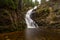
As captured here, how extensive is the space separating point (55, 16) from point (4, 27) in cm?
549

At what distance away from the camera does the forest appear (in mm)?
9490

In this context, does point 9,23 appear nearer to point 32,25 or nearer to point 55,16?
point 32,25

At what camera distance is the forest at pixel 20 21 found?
949 centimetres

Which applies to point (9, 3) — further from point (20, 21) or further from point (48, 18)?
point (48, 18)

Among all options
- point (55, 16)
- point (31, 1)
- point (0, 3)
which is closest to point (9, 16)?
point (0, 3)

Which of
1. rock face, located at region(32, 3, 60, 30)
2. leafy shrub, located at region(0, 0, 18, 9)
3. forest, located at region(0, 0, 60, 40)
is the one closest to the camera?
forest, located at region(0, 0, 60, 40)

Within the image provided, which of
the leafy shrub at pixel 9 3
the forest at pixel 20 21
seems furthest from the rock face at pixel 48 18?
the leafy shrub at pixel 9 3

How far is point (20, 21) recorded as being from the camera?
12.0 m

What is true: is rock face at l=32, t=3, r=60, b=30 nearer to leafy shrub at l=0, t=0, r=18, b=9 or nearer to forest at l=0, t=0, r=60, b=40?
forest at l=0, t=0, r=60, b=40

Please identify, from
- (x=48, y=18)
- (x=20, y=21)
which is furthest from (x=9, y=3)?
(x=48, y=18)

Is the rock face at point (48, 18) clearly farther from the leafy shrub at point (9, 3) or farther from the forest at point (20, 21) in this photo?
the leafy shrub at point (9, 3)

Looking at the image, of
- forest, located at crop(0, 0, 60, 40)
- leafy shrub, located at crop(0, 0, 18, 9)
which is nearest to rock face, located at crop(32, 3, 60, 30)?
forest, located at crop(0, 0, 60, 40)

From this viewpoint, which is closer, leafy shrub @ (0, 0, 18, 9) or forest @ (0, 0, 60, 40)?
forest @ (0, 0, 60, 40)

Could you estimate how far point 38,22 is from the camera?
1438 cm
